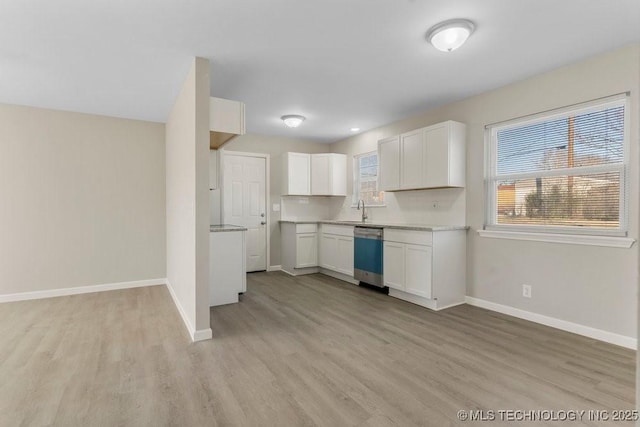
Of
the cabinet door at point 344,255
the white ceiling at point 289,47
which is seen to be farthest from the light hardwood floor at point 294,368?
the white ceiling at point 289,47

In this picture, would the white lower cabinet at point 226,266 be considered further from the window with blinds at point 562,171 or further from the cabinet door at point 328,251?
the window with blinds at point 562,171

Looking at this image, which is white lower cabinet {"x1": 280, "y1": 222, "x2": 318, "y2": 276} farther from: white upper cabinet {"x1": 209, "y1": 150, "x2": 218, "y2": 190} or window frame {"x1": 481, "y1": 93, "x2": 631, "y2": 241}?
window frame {"x1": 481, "y1": 93, "x2": 631, "y2": 241}

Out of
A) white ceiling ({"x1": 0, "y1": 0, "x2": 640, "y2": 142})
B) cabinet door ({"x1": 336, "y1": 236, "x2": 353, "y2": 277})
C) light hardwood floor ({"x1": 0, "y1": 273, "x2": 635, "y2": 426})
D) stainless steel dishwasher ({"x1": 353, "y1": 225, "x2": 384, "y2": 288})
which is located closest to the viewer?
light hardwood floor ({"x1": 0, "y1": 273, "x2": 635, "y2": 426})

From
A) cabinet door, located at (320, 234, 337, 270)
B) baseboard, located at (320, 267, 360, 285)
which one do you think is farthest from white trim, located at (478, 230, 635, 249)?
cabinet door, located at (320, 234, 337, 270)

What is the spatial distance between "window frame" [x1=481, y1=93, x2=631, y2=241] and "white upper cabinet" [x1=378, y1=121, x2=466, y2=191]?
A: 0.32 m

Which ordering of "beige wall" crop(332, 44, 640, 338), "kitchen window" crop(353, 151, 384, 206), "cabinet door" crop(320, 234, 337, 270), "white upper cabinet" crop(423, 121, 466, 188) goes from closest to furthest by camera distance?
"beige wall" crop(332, 44, 640, 338), "white upper cabinet" crop(423, 121, 466, 188), "cabinet door" crop(320, 234, 337, 270), "kitchen window" crop(353, 151, 384, 206)

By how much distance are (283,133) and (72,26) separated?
3634 mm

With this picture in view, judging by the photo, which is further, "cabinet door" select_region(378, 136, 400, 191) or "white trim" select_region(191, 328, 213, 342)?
"cabinet door" select_region(378, 136, 400, 191)

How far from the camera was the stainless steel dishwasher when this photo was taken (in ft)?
14.4

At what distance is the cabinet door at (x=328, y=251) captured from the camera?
17.5 ft

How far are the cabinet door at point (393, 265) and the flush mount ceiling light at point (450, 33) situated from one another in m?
2.34

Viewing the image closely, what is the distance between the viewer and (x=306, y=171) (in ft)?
19.7

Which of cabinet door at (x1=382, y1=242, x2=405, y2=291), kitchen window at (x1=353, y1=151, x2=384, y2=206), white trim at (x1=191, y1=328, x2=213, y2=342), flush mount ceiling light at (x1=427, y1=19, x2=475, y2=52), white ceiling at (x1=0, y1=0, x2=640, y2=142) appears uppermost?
white ceiling at (x1=0, y1=0, x2=640, y2=142)

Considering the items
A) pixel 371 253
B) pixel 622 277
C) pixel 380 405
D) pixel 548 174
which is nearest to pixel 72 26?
pixel 380 405
